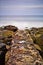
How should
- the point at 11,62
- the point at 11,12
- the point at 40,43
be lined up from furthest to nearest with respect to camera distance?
the point at 11,12
the point at 40,43
the point at 11,62

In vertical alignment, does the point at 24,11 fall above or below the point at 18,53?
above

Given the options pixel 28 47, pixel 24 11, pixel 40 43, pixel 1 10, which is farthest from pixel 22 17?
pixel 28 47

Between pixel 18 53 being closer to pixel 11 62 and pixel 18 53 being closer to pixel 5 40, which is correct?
pixel 11 62

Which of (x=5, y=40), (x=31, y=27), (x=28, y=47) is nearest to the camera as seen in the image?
(x=28, y=47)

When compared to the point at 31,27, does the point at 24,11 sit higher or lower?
higher

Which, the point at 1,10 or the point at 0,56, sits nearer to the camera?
the point at 0,56

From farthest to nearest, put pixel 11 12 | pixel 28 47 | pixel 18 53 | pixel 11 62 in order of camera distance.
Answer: pixel 11 12
pixel 28 47
pixel 18 53
pixel 11 62

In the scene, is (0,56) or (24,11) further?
(24,11)

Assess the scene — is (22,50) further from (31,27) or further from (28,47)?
(31,27)

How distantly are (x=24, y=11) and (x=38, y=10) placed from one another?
358mm

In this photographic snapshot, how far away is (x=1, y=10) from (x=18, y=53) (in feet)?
5.34

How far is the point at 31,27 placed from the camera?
5.87m

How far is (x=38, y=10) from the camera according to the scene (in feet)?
13.4

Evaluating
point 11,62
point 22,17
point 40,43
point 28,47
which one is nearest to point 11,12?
point 22,17
